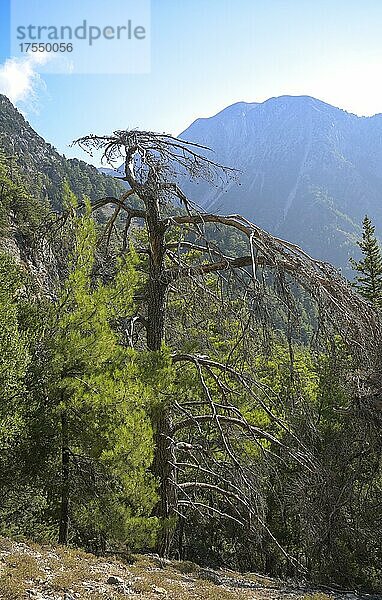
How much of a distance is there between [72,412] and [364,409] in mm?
3957

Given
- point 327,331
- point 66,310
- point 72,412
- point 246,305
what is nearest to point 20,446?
point 72,412

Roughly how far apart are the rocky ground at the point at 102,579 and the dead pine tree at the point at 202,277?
745 mm

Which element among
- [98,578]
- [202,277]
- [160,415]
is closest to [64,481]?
[160,415]

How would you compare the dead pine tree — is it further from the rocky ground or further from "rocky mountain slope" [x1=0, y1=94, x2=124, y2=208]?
"rocky mountain slope" [x1=0, y1=94, x2=124, y2=208]

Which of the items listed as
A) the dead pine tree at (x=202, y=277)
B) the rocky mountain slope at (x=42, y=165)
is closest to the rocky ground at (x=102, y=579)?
the dead pine tree at (x=202, y=277)

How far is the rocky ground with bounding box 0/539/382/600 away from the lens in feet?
16.1

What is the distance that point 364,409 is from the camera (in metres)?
6.98

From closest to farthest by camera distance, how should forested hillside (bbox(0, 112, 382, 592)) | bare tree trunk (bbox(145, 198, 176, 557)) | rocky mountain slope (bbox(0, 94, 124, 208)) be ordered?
forested hillside (bbox(0, 112, 382, 592)) → bare tree trunk (bbox(145, 198, 176, 557)) → rocky mountain slope (bbox(0, 94, 124, 208))

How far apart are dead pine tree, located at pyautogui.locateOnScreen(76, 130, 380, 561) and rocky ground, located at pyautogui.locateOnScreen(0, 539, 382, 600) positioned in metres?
0.74

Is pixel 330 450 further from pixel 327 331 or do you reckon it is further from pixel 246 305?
pixel 246 305

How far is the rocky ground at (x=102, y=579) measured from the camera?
4918 mm

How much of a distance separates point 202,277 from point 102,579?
402 cm

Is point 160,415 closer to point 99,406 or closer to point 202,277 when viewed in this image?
point 99,406

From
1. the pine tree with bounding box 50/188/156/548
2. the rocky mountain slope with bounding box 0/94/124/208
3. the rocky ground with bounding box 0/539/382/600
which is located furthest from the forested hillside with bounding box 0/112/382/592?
the rocky mountain slope with bounding box 0/94/124/208
